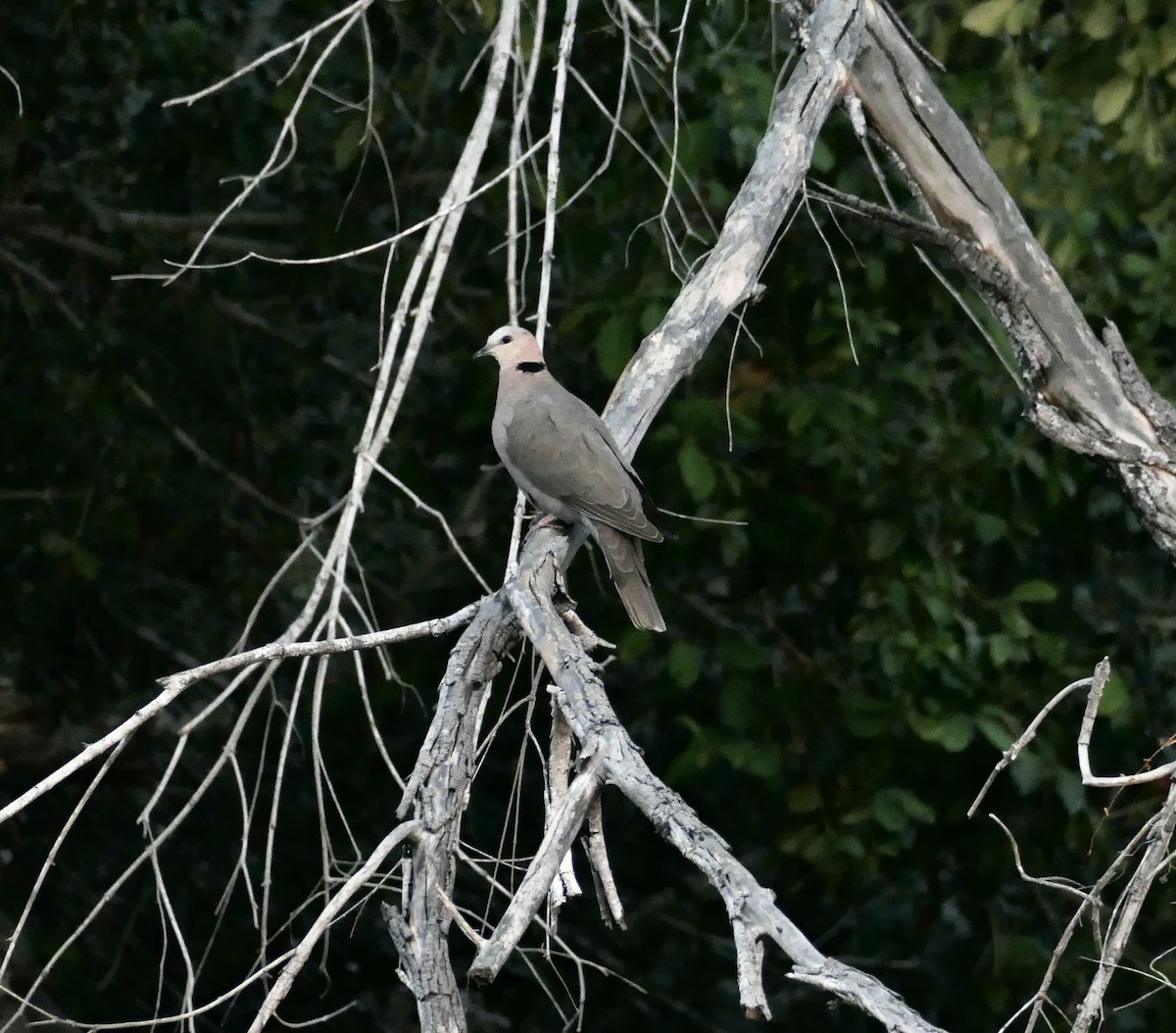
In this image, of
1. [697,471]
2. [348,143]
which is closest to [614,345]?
[697,471]

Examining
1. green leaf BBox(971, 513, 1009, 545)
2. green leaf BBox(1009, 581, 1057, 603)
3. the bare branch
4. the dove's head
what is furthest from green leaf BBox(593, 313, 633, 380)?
the bare branch

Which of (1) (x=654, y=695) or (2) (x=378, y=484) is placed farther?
(2) (x=378, y=484)

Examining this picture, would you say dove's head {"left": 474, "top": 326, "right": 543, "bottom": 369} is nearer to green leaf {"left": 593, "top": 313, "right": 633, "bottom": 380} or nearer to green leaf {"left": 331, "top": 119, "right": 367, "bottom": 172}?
green leaf {"left": 593, "top": 313, "right": 633, "bottom": 380}

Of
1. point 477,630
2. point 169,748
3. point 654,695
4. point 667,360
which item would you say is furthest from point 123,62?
point 477,630

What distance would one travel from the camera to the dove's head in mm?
3514

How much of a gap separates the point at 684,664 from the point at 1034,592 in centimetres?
86

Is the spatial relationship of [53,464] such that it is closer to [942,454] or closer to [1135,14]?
[942,454]

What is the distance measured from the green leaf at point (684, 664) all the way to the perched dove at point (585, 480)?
76cm

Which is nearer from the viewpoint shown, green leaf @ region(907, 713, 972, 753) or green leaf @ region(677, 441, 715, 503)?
green leaf @ region(677, 441, 715, 503)

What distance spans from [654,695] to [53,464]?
1780 millimetres

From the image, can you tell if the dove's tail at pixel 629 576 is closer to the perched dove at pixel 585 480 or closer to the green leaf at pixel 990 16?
the perched dove at pixel 585 480

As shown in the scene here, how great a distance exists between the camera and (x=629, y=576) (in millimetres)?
3086

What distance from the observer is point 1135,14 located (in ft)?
10.5

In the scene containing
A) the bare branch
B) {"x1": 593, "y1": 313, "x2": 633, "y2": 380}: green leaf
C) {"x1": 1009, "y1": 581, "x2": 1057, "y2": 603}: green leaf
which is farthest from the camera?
{"x1": 1009, "y1": 581, "x2": 1057, "y2": 603}: green leaf
